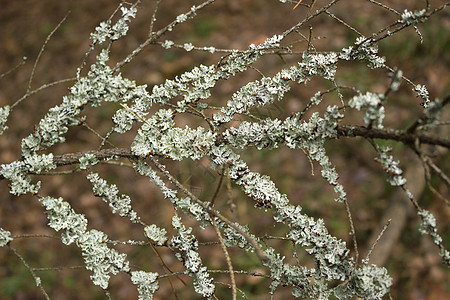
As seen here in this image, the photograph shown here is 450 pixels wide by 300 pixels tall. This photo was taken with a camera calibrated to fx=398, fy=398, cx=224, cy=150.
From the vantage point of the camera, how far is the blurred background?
108 inches

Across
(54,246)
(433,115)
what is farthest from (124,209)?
(54,246)

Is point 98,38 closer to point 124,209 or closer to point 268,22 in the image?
point 124,209

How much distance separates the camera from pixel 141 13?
16.7 ft

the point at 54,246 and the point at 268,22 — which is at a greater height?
the point at 268,22

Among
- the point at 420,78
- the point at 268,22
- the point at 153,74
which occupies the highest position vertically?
the point at 268,22

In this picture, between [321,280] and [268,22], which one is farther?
[268,22]

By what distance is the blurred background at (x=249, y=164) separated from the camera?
2756 millimetres

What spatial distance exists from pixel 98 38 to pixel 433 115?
885 mm

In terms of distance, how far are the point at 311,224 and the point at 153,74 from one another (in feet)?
11.5

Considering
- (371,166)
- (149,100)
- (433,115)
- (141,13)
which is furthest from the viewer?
(141,13)

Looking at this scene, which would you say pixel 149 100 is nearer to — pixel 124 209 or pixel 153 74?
pixel 124 209

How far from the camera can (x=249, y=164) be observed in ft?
10.8

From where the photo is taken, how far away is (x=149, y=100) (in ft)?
3.72

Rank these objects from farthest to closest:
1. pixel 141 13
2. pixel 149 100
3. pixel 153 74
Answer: pixel 141 13, pixel 153 74, pixel 149 100
